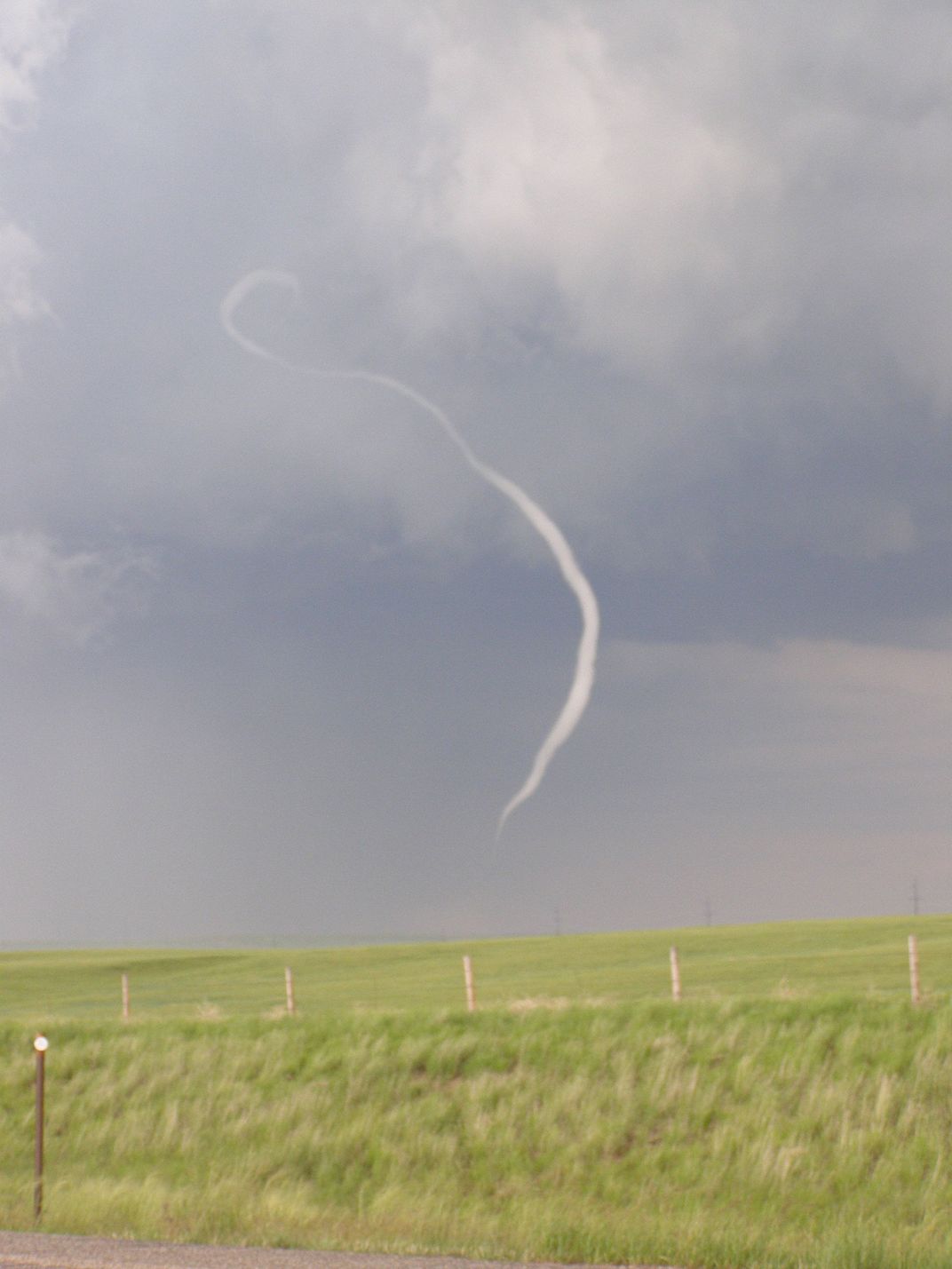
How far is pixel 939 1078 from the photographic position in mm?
27375

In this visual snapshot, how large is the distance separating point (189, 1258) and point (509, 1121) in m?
15.3

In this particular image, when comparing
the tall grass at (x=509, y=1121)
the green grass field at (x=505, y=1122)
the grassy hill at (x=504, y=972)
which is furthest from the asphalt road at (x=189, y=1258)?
the grassy hill at (x=504, y=972)

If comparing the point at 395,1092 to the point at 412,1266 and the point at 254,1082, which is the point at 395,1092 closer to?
the point at 254,1082

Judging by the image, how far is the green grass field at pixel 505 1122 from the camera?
21406 mm

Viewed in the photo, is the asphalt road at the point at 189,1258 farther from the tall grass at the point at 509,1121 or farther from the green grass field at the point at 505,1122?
the tall grass at the point at 509,1121

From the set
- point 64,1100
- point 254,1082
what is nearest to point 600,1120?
point 254,1082

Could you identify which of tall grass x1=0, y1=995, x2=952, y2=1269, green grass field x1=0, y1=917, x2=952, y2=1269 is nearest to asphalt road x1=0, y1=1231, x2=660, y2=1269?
green grass field x1=0, y1=917, x2=952, y2=1269

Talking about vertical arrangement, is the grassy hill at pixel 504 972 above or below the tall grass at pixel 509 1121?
above

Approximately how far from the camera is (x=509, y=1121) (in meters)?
29.0

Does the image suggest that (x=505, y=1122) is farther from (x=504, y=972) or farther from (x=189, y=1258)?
(x=504, y=972)

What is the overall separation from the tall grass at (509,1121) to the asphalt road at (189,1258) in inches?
150

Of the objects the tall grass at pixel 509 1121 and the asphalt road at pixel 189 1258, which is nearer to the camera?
the asphalt road at pixel 189 1258

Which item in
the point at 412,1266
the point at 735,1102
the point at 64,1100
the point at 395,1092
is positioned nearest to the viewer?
the point at 412,1266

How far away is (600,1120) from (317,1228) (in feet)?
33.0
